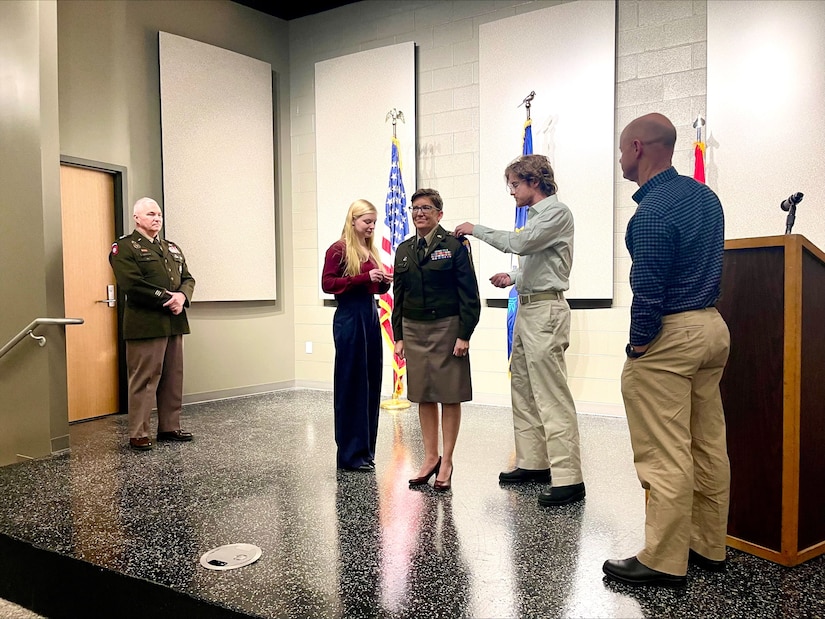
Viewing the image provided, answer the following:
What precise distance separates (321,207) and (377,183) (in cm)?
73

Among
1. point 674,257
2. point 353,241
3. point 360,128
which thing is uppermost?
point 360,128

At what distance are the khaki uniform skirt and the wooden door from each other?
330 cm

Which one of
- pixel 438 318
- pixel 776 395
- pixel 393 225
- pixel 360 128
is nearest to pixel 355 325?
pixel 438 318

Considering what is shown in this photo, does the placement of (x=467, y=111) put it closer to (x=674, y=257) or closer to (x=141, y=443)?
(x=141, y=443)

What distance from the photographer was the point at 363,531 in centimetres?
284

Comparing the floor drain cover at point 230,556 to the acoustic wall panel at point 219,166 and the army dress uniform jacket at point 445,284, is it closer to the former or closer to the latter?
the army dress uniform jacket at point 445,284

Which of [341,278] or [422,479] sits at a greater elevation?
[341,278]

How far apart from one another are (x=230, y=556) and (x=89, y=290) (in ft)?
11.9

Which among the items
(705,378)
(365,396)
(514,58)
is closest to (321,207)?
(514,58)

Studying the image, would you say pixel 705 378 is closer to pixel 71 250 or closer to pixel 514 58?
pixel 514 58

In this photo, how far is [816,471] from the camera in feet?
8.13

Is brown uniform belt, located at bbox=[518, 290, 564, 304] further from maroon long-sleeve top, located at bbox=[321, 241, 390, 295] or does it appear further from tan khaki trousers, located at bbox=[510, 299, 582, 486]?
maroon long-sleeve top, located at bbox=[321, 241, 390, 295]

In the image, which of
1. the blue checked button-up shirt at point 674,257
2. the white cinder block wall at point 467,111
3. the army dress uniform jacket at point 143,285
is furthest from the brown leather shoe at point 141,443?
the blue checked button-up shirt at point 674,257

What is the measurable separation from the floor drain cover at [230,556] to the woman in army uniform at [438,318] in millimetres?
1048
